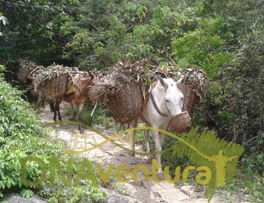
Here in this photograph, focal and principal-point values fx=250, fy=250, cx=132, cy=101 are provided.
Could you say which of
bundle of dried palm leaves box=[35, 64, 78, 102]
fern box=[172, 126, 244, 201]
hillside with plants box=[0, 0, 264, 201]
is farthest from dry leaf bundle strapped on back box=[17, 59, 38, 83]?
fern box=[172, 126, 244, 201]

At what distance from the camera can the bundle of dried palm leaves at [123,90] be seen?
406 cm

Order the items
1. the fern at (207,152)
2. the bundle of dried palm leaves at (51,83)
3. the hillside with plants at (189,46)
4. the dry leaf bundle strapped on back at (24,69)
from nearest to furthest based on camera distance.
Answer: the fern at (207,152), the hillside with plants at (189,46), the bundle of dried palm leaves at (51,83), the dry leaf bundle strapped on back at (24,69)

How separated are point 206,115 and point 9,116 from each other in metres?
4.03

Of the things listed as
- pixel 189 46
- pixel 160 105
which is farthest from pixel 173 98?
pixel 189 46

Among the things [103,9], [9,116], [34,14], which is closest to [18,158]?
[9,116]

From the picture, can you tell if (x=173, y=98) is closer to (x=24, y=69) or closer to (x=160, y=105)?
(x=160, y=105)

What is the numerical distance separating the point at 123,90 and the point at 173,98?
82 centimetres

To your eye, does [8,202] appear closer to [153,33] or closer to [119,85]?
[119,85]

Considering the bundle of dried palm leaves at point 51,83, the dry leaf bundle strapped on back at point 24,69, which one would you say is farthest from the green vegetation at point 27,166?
the dry leaf bundle strapped on back at point 24,69

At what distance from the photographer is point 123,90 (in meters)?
4.10

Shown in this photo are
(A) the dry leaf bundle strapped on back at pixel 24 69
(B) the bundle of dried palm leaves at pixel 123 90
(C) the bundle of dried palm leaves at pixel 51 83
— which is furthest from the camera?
(A) the dry leaf bundle strapped on back at pixel 24 69

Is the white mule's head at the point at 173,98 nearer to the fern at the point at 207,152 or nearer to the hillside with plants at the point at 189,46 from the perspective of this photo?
the fern at the point at 207,152

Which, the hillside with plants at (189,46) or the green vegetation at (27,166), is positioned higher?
the hillside with plants at (189,46)

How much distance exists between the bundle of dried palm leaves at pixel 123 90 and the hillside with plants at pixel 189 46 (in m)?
1.05
